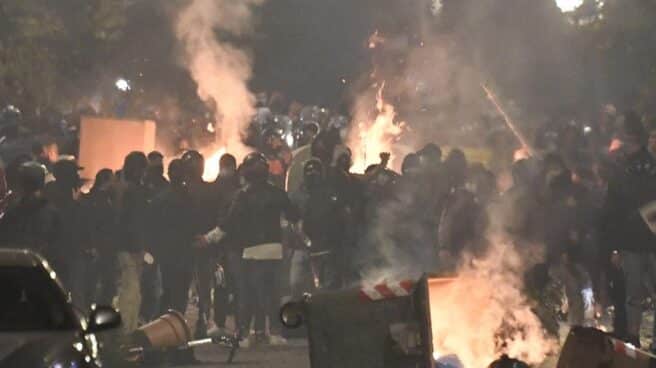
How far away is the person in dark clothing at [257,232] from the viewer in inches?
540

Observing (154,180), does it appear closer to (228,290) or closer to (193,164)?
(193,164)

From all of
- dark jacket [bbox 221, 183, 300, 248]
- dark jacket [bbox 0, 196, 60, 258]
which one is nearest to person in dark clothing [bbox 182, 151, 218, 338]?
dark jacket [bbox 221, 183, 300, 248]

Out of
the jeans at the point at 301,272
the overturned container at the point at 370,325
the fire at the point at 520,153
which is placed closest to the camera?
the overturned container at the point at 370,325

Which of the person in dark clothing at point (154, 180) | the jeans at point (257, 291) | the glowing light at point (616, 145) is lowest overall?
the jeans at point (257, 291)

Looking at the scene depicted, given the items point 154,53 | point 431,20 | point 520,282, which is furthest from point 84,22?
point 520,282

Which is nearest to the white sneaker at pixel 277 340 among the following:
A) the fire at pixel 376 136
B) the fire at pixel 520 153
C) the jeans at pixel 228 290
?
the jeans at pixel 228 290

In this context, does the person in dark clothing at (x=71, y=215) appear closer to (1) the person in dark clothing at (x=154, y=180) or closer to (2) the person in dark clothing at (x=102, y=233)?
(2) the person in dark clothing at (x=102, y=233)

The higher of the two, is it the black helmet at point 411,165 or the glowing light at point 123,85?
the glowing light at point 123,85

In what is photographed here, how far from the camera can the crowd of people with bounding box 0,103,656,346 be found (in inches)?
526

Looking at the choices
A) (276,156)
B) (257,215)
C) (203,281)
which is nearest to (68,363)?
(257,215)

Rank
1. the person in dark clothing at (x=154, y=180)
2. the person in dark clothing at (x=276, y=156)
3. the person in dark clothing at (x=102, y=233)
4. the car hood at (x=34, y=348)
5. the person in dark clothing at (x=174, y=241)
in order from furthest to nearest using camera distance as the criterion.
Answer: the person in dark clothing at (x=276, y=156)
the person in dark clothing at (x=154, y=180)
the person in dark clothing at (x=174, y=241)
the person in dark clothing at (x=102, y=233)
the car hood at (x=34, y=348)

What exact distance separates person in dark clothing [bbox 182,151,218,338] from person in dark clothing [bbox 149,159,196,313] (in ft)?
0.52

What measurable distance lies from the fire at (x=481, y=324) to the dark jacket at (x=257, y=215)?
4244 mm

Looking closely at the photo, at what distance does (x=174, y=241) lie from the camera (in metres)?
13.6
